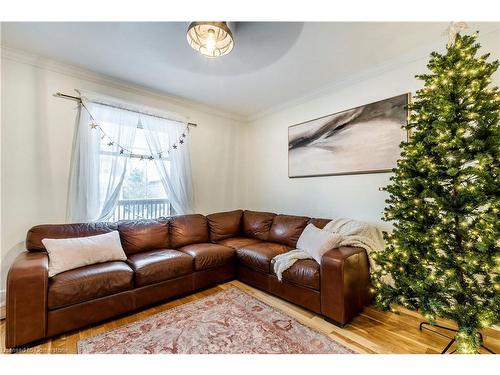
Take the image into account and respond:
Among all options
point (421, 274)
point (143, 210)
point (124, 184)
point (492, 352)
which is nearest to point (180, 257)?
point (143, 210)

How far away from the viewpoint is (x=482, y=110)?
1.38 metres

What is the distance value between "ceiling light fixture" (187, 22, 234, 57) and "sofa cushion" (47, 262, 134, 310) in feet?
6.96

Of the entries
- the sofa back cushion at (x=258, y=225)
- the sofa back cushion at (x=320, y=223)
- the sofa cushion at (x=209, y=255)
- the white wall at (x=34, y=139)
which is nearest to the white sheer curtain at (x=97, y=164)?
the white wall at (x=34, y=139)

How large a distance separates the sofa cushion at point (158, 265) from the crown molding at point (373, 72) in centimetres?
275

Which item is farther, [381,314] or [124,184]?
[124,184]

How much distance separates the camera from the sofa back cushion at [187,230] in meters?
2.97

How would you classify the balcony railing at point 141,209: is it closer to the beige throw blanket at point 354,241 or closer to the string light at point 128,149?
the string light at point 128,149

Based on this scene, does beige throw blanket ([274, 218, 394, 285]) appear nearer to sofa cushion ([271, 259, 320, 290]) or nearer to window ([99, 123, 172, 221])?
sofa cushion ([271, 259, 320, 290])

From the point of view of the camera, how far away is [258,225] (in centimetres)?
339

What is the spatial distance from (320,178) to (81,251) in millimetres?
2923
